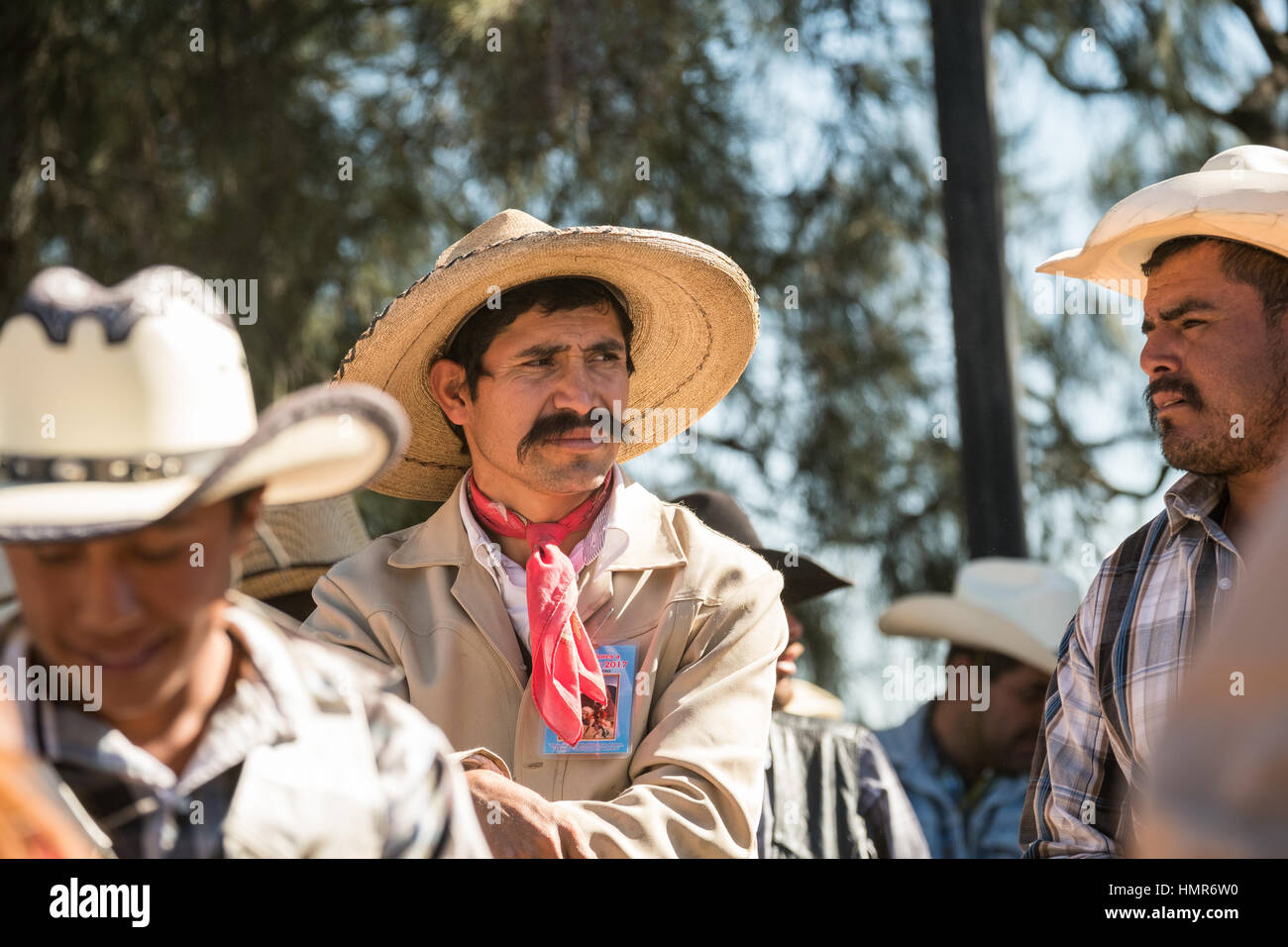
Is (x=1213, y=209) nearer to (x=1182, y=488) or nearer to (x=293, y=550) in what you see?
(x=1182, y=488)

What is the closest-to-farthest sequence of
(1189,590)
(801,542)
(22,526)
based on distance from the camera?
(22,526) < (1189,590) < (801,542)

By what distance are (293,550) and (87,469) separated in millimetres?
2072

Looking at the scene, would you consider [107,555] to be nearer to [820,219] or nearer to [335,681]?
[335,681]

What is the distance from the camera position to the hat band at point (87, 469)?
4.96ft

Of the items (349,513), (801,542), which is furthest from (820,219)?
(349,513)

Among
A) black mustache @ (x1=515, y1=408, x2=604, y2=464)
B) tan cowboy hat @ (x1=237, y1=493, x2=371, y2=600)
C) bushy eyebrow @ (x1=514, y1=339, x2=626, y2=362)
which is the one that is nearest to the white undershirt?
black mustache @ (x1=515, y1=408, x2=604, y2=464)

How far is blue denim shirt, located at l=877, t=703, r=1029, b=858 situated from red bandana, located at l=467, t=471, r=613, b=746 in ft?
6.44

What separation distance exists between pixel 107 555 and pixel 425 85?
4.59m

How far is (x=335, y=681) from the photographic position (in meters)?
1.67

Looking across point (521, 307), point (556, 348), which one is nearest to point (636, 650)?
point (556, 348)

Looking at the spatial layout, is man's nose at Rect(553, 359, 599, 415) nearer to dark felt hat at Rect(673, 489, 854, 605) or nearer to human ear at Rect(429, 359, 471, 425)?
human ear at Rect(429, 359, 471, 425)

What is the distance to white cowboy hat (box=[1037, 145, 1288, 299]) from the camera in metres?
2.57

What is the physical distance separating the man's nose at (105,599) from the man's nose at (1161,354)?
5.90 ft
